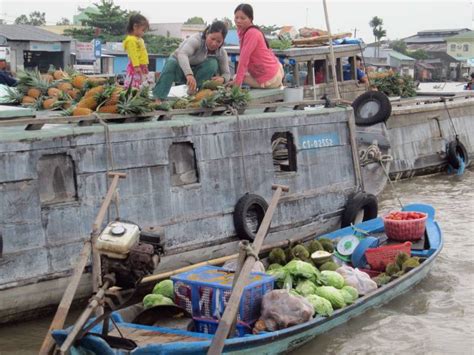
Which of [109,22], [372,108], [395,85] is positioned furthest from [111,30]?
[372,108]

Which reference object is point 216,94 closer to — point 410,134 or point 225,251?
point 225,251

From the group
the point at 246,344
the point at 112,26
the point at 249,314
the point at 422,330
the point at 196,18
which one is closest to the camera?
the point at 246,344

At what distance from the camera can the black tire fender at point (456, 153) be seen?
1784cm

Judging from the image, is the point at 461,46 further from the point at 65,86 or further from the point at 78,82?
the point at 65,86

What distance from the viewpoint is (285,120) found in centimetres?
948

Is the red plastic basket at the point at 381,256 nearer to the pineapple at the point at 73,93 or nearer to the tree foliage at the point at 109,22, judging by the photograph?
the pineapple at the point at 73,93

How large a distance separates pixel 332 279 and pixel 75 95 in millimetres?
4048

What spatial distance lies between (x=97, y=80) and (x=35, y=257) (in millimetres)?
2865

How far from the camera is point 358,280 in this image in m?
7.39

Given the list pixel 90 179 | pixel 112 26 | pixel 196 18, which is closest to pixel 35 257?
pixel 90 179

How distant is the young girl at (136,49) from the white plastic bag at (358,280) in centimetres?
363

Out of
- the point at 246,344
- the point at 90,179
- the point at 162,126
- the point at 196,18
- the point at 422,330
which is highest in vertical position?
the point at 196,18

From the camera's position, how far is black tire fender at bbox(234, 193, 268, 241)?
8703mm

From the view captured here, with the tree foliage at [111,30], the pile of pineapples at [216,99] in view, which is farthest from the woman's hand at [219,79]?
the tree foliage at [111,30]
